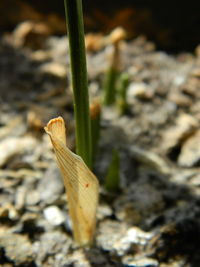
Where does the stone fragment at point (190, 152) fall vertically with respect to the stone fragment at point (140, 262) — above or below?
above

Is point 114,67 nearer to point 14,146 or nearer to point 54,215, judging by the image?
point 14,146

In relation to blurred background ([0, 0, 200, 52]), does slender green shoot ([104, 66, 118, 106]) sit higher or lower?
lower

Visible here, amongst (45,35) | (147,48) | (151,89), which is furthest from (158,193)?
(45,35)

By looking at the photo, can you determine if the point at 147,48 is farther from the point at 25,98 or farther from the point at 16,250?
the point at 16,250

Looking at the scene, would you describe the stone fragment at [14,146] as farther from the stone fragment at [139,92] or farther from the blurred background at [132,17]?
the blurred background at [132,17]

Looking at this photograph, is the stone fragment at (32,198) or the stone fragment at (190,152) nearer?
the stone fragment at (32,198)

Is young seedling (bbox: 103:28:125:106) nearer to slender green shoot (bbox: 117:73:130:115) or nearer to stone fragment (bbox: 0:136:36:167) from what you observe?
slender green shoot (bbox: 117:73:130:115)

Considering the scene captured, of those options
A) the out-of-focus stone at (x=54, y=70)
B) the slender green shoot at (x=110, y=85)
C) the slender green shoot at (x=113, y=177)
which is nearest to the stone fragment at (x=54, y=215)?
the slender green shoot at (x=113, y=177)

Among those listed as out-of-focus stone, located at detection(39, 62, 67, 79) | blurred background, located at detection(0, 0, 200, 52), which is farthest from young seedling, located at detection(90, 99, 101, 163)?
blurred background, located at detection(0, 0, 200, 52)
